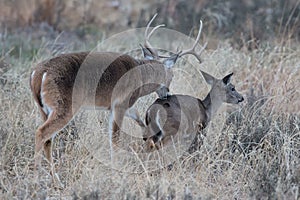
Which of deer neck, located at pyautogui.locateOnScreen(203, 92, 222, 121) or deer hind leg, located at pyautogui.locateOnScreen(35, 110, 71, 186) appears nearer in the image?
deer hind leg, located at pyautogui.locateOnScreen(35, 110, 71, 186)

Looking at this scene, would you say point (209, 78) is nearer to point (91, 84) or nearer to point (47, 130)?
point (91, 84)

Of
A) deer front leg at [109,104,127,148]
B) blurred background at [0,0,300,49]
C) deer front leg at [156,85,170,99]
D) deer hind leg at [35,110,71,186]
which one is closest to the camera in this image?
deer hind leg at [35,110,71,186]

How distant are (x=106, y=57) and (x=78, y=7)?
719cm

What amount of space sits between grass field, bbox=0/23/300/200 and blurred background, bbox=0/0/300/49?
2.23 m

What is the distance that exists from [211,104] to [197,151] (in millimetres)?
1363

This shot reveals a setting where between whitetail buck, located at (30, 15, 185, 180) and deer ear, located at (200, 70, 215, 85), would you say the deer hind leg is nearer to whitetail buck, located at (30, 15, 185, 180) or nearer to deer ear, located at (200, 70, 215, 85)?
whitetail buck, located at (30, 15, 185, 180)

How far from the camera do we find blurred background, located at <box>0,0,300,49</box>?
11.2 m

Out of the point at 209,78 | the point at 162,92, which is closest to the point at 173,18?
the point at 209,78

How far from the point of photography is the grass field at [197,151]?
5.41 meters

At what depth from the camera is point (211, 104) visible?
294 inches

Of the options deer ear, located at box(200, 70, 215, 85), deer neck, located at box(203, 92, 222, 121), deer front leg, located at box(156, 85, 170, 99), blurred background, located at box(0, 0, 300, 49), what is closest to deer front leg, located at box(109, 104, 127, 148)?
deer front leg, located at box(156, 85, 170, 99)

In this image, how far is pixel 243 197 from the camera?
558cm

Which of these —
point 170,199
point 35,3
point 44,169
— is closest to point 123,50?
point 35,3

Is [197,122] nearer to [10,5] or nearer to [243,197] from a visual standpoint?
[243,197]
